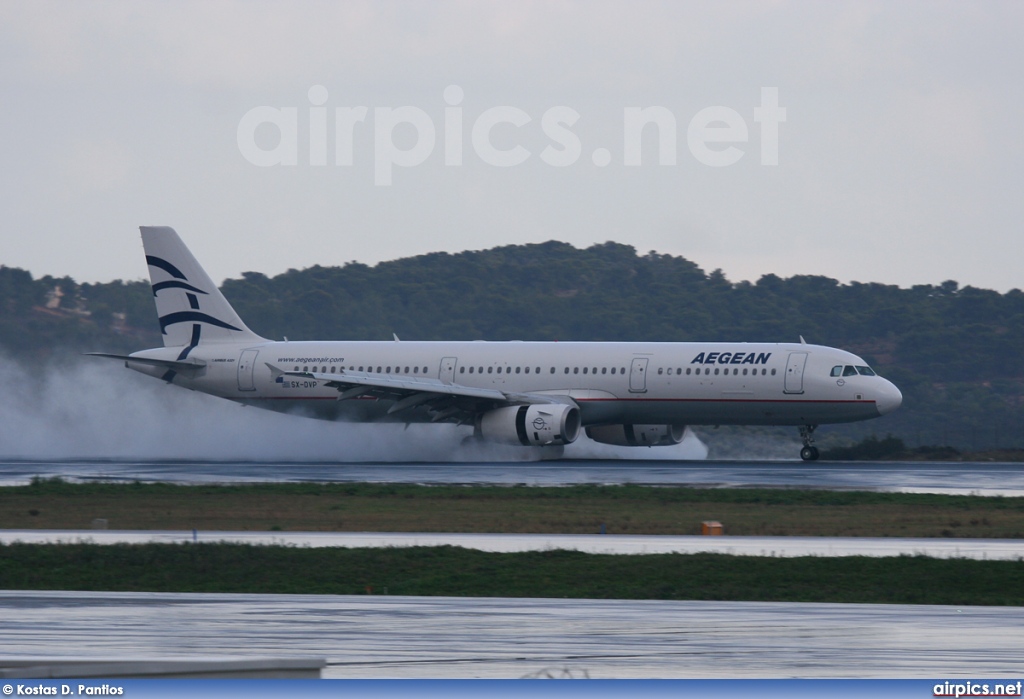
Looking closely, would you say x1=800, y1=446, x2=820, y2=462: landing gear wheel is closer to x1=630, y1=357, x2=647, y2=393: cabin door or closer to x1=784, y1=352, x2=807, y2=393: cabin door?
x1=784, y1=352, x2=807, y2=393: cabin door

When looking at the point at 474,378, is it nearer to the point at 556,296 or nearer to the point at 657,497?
the point at 657,497

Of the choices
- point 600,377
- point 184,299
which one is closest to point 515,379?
point 600,377

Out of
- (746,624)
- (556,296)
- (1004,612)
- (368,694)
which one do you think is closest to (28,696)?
(368,694)

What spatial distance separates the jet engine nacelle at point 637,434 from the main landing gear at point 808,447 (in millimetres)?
4282

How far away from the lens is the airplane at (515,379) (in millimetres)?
46594

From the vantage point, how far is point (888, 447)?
172 feet

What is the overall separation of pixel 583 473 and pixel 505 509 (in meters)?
11.2

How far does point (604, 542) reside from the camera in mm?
22266

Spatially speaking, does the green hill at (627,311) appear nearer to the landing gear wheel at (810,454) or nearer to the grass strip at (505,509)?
the landing gear wheel at (810,454)

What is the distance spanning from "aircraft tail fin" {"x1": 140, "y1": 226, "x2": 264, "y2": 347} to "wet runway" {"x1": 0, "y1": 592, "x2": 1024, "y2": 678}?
124 ft

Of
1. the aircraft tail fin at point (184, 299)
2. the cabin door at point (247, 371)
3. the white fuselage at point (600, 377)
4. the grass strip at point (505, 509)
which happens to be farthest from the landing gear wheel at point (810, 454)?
the aircraft tail fin at point (184, 299)

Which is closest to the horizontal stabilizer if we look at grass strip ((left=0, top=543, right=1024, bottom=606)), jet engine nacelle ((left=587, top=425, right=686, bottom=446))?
jet engine nacelle ((left=587, top=425, right=686, bottom=446))

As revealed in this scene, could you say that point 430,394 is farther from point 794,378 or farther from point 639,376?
point 794,378

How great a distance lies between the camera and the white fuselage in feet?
152
